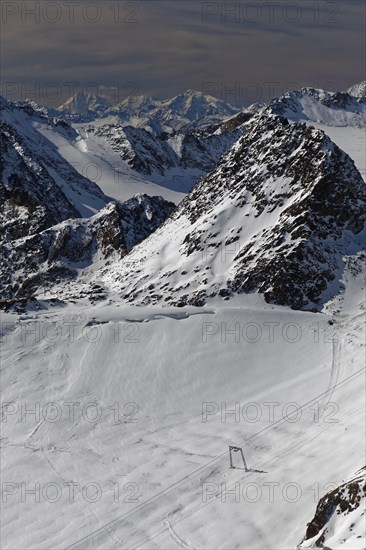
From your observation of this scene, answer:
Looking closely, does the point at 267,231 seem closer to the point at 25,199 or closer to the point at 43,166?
the point at 25,199

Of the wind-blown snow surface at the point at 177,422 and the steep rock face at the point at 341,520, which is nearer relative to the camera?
the steep rock face at the point at 341,520

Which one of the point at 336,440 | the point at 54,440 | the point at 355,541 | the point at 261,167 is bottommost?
the point at 54,440

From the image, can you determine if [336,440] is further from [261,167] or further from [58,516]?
[261,167]

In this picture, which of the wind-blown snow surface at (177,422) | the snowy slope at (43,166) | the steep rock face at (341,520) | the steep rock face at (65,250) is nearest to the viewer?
the steep rock face at (341,520)

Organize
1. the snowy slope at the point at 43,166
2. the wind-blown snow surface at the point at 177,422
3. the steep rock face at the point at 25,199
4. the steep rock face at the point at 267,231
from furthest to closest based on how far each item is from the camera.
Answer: the snowy slope at the point at 43,166, the steep rock face at the point at 25,199, the steep rock face at the point at 267,231, the wind-blown snow surface at the point at 177,422

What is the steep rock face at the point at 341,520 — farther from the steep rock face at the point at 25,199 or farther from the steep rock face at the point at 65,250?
the steep rock face at the point at 25,199

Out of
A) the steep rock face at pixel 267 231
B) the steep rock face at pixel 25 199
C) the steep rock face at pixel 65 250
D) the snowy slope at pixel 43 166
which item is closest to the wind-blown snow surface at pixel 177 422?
the steep rock face at pixel 267 231

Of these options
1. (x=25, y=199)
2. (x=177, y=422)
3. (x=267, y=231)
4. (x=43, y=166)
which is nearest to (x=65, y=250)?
(x=25, y=199)

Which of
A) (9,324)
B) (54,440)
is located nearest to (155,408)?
(54,440)
